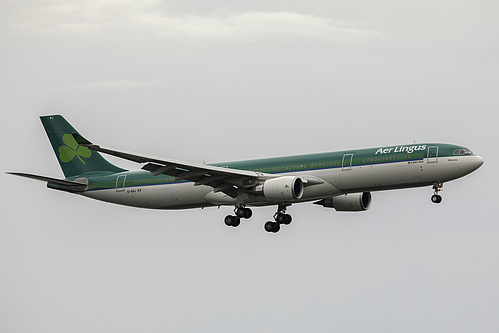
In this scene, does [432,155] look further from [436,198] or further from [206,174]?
[206,174]

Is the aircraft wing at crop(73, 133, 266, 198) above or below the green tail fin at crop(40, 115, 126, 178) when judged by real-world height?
below

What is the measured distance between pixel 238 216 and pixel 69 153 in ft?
49.9

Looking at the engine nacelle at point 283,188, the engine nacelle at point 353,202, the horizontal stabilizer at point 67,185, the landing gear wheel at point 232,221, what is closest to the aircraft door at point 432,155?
the engine nacelle at point 283,188

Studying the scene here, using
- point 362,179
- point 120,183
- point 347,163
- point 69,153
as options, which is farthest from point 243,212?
point 69,153

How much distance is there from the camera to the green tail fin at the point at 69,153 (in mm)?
68188

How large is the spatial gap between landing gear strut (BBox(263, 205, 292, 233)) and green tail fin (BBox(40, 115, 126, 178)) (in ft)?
41.1

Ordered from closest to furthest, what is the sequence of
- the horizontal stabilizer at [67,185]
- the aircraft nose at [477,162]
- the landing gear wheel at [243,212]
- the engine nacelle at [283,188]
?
the aircraft nose at [477,162], the engine nacelle at [283,188], the landing gear wheel at [243,212], the horizontal stabilizer at [67,185]

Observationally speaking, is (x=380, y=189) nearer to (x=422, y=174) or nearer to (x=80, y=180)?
(x=422, y=174)

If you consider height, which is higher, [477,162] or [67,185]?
[477,162]

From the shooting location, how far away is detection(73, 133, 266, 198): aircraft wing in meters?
56.9

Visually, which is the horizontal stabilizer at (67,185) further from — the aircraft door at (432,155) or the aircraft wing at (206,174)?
the aircraft door at (432,155)

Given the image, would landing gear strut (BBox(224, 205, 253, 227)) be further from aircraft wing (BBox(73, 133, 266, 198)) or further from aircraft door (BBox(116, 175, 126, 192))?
aircraft door (BBox(116, 175, 126, 192))

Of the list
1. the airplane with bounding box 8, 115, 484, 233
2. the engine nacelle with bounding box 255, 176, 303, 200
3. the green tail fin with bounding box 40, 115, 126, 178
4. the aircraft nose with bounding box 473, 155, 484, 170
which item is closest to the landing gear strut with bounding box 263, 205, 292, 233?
the airplane with bounding box 8, 115, 484, 233

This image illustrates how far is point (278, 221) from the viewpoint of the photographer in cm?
6294
